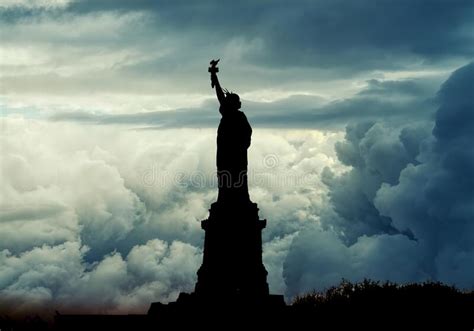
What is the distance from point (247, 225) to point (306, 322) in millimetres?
4738

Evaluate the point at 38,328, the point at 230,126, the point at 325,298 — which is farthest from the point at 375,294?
the point at 38,328

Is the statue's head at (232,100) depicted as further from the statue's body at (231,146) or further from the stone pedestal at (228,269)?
the stone pedestal at (228,269)

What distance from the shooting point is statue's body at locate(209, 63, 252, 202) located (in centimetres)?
2905

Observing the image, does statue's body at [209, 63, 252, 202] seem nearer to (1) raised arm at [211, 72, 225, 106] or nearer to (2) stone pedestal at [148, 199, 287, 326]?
(1) raised arm at [211, 72, 225, 106]

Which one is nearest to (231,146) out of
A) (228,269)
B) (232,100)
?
(232,100)

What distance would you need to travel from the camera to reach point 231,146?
2928 centimetres

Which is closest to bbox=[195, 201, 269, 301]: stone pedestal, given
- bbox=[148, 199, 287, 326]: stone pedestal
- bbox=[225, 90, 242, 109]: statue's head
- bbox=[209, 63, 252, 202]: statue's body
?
bbox=[148, 199, 287, 326]: stone pedestal

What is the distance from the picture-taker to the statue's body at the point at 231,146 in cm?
2905

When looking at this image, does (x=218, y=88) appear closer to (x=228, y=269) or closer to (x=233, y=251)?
(x=233, y=251)

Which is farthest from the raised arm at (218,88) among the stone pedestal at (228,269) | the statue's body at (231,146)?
the stone pedestal at (228,269)

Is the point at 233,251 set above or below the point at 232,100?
below

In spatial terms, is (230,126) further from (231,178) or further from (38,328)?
(38,328)

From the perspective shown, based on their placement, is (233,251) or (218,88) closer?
(233,251)

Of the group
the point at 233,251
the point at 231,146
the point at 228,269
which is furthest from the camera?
the point at 231,146
